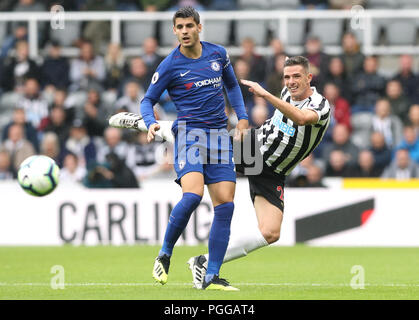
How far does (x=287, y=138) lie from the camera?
8.97 meters

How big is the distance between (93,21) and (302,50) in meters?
4.05

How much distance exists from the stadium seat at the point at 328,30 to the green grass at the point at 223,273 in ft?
17.1

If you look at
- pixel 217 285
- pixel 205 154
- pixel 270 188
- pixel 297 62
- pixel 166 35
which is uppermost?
pixel 166 35

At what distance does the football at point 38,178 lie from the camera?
991 cm

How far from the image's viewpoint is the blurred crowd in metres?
15.5

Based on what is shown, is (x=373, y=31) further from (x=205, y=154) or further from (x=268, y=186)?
(x=205, y=154)

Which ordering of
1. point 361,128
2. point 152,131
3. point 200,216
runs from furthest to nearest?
1. point 361,128
2. point 200,216
3. point 152,131

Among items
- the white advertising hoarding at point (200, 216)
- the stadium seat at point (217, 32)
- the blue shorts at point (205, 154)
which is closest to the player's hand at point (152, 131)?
the blue shorts at point (205, 154)

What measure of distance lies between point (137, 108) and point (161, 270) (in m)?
8.19

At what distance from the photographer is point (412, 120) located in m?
15.9

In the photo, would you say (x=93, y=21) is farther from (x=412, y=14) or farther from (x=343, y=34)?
(x=412, y=14)

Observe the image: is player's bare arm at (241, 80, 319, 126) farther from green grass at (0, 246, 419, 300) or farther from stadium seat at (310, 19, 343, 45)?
stadium seat at (310, 19, 343, 45)

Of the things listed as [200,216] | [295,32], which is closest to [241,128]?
[200,216]
